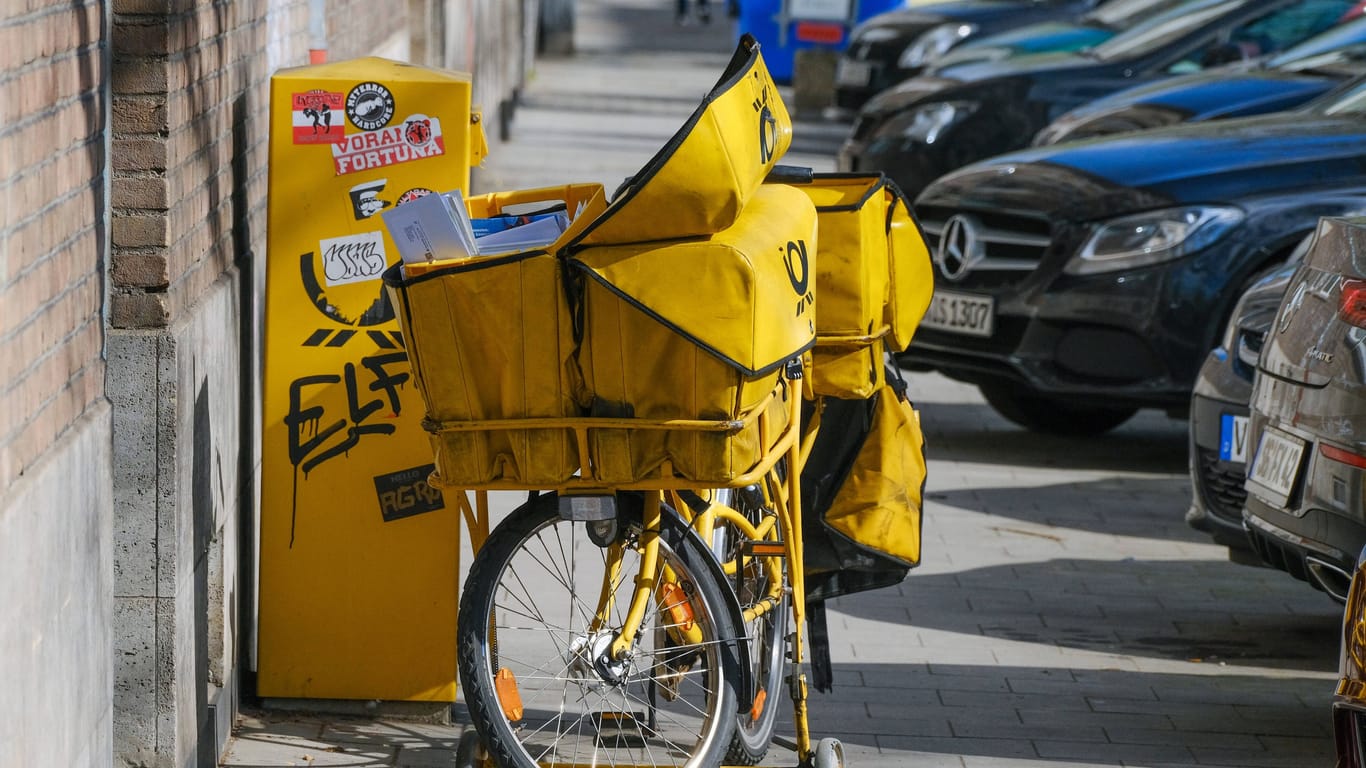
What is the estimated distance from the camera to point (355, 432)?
4.71m

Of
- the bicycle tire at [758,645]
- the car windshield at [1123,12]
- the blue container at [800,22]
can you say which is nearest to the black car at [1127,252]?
the bicycle tire at [758,645]

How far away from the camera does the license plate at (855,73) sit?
1783 cm

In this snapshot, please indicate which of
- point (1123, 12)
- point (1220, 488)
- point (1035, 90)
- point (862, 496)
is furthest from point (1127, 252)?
point (1123, 12)

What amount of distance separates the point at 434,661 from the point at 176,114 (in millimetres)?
1473

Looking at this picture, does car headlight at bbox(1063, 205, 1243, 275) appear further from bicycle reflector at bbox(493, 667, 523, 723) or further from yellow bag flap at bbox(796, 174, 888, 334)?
bicycle reflector at bbox(493, 667, 523, 723)

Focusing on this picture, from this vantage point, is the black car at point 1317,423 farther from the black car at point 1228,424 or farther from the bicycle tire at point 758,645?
the bicycle tire at point 758,645

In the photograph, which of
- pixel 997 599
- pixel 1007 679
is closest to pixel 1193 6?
pixel 997 599

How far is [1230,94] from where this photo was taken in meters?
9.91

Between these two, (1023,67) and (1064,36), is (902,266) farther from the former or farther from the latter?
(1064,36)

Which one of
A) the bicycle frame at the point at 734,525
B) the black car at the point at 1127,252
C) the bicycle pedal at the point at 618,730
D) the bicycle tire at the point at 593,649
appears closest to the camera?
the bicycle frame at the point at 734,525

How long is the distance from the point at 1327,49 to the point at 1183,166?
286cm

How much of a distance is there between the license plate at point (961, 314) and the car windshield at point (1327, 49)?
310 centimetres

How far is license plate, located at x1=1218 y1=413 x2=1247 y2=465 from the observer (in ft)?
20.1

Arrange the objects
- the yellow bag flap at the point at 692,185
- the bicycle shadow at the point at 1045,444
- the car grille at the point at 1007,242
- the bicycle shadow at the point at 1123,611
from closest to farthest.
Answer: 1. the yellow bag flap at the point at 692,185
2. the bicycle shadow at the point at 1123,611
3. the car grille at the point at 1007,242
4. the bicycle shadow at the point at 1045,444
